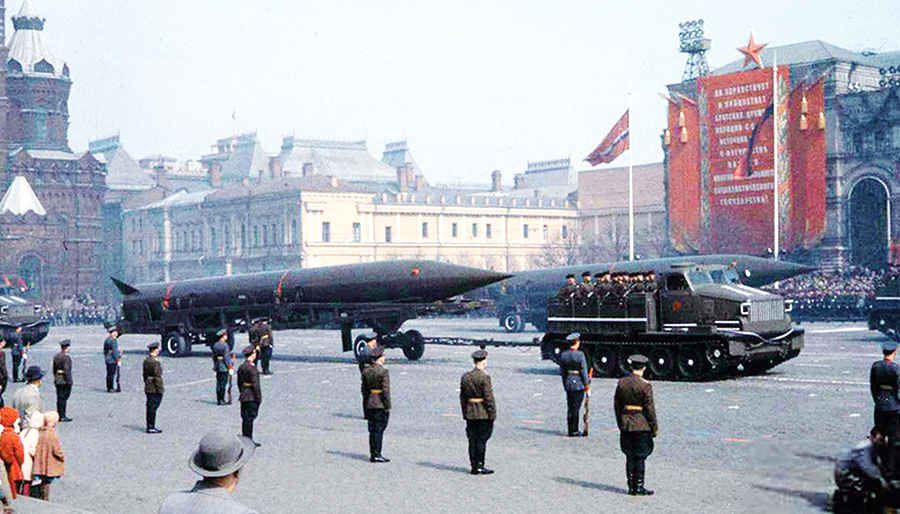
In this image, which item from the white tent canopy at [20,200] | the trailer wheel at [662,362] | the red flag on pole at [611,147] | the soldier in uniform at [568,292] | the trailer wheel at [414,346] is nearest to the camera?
the trailer wheel at [662,362]

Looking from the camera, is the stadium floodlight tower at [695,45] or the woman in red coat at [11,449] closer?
the woman in red coat at [11,449]

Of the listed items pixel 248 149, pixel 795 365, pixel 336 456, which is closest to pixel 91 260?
pixel 248 149

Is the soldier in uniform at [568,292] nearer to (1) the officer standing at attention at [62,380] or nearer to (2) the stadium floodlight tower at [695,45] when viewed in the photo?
(1) the officer standing at attention at [62,380]

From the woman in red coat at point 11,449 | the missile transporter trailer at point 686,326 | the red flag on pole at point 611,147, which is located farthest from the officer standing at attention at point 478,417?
the red flag on pole at point 611,147

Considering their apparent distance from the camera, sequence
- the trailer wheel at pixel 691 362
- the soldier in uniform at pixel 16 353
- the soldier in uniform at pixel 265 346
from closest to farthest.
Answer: the trailer wheel at pixel 691 362
the soldier in uniform at pixel 265 346
the soldier in uniform at pixel 16 353

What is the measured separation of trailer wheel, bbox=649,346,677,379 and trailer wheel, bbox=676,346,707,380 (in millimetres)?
199

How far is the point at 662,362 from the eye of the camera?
79.5 ft

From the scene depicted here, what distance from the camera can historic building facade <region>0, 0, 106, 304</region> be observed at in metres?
96.6

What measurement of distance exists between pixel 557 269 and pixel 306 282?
14.5 metres

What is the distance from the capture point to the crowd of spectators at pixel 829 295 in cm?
4724

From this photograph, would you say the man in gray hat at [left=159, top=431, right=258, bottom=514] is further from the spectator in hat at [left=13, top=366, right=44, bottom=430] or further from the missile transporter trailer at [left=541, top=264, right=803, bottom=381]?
the missile transporter trailer at [left=541, top=264, right=803, bottom=381]

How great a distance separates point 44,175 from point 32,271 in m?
9.21

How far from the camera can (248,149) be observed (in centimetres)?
13825

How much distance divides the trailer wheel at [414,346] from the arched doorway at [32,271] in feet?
240
